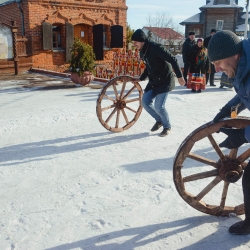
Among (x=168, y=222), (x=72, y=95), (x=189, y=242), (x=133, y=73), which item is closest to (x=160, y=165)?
(x=168, y=222)

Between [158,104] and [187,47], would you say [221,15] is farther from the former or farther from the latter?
[158,104]

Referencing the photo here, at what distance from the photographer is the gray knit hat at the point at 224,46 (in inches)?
79.0

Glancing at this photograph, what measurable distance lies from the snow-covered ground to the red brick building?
8.76 metres

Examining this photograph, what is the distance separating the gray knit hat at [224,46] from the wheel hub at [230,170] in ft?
2.78

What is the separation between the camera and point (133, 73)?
11.8m

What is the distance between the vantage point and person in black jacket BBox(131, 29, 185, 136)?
431cm

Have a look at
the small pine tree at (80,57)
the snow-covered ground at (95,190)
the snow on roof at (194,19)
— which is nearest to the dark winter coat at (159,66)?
the snow-covered ground at (95,190)

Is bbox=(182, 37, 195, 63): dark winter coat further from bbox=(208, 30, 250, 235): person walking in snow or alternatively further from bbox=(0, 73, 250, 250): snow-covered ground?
bbox=(208, 30, 250, 235): person walking in snow

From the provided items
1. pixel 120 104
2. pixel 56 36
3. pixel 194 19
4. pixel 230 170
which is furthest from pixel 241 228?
pixel 194 19

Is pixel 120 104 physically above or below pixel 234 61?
below

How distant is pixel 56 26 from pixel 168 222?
45.6 ft

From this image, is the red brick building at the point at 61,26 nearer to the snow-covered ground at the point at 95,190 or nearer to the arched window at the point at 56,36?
the arched window at the point at 56,36

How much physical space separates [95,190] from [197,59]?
6.16 m

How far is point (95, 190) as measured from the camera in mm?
3123
